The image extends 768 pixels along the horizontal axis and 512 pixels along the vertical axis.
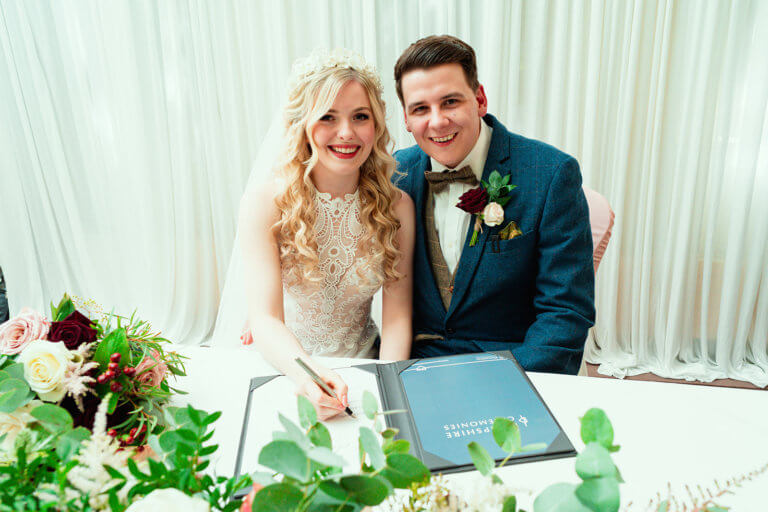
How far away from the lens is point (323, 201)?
5.41 feet

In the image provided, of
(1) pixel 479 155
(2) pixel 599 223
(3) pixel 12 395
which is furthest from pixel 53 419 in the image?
(2) pixel 599 223

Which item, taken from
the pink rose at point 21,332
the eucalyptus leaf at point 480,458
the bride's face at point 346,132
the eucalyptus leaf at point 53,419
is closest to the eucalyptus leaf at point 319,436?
the eucalyptus leaf at point 480,458

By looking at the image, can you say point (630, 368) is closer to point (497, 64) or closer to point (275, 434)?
point (497, 64)

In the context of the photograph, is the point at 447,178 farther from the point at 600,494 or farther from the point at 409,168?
the point at 600,494

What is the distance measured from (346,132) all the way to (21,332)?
966 millimetres

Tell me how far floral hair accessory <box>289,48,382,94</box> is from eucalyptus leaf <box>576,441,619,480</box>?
135 centimetres

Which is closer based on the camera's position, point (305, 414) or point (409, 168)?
point (305, 414)

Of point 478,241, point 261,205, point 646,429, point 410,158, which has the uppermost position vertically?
point 410,158

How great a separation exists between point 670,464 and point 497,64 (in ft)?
7.40

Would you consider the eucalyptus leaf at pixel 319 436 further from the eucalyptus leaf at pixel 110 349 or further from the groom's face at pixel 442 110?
the groom's face at pixel 442 110

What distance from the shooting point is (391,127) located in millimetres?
2734

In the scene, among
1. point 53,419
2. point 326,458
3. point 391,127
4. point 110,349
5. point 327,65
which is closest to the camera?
point 326,458

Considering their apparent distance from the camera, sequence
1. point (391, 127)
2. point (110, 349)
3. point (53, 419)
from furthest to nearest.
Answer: point (391, 127) → point (110, 349) → point (53, 419)

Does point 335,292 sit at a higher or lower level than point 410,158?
lower
